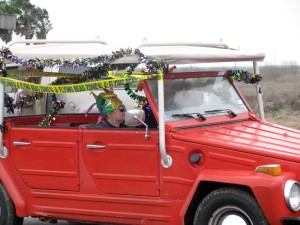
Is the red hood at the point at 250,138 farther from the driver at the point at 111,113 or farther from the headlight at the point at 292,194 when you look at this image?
the driver at the point at 111,113

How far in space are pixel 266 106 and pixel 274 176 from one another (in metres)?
20.9

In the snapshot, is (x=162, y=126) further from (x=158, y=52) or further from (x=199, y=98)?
(x=199, y=98)

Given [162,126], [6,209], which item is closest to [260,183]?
[162,126]

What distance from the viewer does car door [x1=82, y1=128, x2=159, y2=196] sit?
20.5 feet

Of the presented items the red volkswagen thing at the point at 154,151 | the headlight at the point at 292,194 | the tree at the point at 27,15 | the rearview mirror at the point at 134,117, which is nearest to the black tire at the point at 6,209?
the red volkswagen thing at the point at 154,151

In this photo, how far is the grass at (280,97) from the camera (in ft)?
70.8

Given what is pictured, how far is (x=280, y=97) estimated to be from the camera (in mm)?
28203

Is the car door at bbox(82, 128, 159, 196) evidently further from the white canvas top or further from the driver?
the white canvas top

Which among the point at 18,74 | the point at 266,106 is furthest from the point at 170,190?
the point at 266,106

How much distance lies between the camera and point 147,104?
22.4 feet

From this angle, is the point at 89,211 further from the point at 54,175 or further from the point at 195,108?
the point at 195,108

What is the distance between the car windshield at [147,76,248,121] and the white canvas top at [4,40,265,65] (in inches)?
12.8

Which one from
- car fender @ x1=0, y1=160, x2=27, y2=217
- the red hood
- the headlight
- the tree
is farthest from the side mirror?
the tree

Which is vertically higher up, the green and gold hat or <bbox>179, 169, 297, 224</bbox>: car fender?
the green and gold hat
